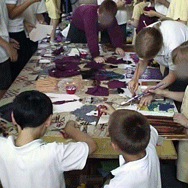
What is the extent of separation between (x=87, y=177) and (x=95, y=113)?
0.48 metres

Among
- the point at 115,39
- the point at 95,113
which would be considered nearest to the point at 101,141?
the point at 95,113

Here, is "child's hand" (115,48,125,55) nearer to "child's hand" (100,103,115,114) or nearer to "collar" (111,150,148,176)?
"child's hand" (100,103,115,114)

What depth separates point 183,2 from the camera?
106 inches

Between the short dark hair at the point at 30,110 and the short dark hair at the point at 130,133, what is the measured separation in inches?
12.4

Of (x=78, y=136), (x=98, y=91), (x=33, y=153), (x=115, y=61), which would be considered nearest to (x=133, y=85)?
(x=98, y=91)

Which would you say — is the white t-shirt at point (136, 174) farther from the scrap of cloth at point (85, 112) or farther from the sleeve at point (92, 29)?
the sleeve at point (92, 29)

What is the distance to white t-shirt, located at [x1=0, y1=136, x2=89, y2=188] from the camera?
3.96 feet

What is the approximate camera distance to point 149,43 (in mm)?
1905

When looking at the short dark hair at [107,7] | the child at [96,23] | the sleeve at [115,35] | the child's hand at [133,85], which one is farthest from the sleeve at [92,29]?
the child's hand at [133,85]

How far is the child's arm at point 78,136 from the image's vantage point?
1457 millimetres

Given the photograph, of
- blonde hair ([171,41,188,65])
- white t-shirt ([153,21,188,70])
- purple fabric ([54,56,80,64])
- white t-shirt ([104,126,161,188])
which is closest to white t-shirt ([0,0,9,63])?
purple fabric ([54,56,80,64])

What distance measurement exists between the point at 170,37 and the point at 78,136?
108 cm

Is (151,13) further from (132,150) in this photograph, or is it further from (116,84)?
(132,150)

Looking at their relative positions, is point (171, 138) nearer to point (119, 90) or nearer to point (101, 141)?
point (101, 141)
